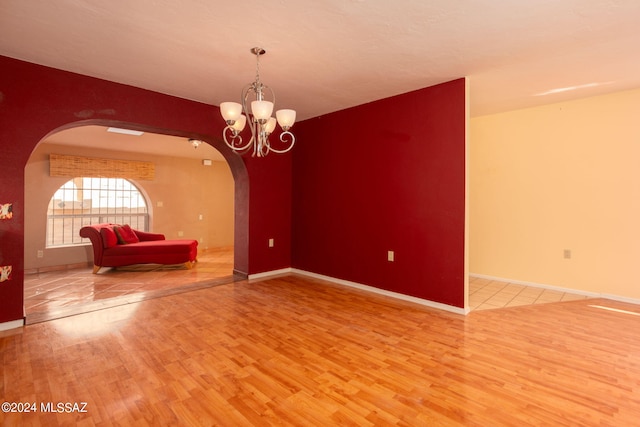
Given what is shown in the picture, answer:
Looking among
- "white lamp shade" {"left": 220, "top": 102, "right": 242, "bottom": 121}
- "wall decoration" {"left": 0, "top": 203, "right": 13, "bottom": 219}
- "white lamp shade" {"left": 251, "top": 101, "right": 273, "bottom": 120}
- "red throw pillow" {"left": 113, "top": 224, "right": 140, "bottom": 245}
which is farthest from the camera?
"red throw pillow" {"left": 113, "top": 224, "right": 140, "bottom": 245}

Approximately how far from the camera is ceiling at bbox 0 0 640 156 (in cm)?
219

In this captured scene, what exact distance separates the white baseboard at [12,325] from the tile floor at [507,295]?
183 inches

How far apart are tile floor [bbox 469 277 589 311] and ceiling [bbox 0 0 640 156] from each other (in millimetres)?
2575

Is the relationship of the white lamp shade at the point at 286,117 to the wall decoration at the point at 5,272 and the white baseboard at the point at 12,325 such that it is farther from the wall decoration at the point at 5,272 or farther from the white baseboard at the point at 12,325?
the white baseboard at the point at 12,325

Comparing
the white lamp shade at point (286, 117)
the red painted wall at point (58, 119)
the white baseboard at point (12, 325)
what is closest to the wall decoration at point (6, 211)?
the red painted wall at point (58, 119)

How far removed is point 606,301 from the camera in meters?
3.91

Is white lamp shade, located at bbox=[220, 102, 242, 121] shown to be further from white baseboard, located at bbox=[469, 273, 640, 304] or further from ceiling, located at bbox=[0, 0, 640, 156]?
white baseboard, located at bbox=[469, 273, 640, 304]

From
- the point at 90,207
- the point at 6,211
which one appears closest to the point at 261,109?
the point at 6,211

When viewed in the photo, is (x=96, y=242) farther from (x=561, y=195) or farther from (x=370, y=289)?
(x=561, y=195)

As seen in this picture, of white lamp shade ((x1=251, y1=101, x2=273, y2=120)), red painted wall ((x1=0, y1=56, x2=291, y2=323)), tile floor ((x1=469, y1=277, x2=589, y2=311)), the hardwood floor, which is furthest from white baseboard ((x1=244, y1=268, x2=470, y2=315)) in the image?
white lamp shade ((x1=251, y1=101, x2=273, y2=120))

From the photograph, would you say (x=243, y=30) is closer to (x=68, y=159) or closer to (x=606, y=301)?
(x=606, y=301)

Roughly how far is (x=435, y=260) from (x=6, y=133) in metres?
4.49

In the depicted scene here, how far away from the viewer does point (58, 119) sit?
3160mm

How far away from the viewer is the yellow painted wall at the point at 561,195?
12.8 ft
